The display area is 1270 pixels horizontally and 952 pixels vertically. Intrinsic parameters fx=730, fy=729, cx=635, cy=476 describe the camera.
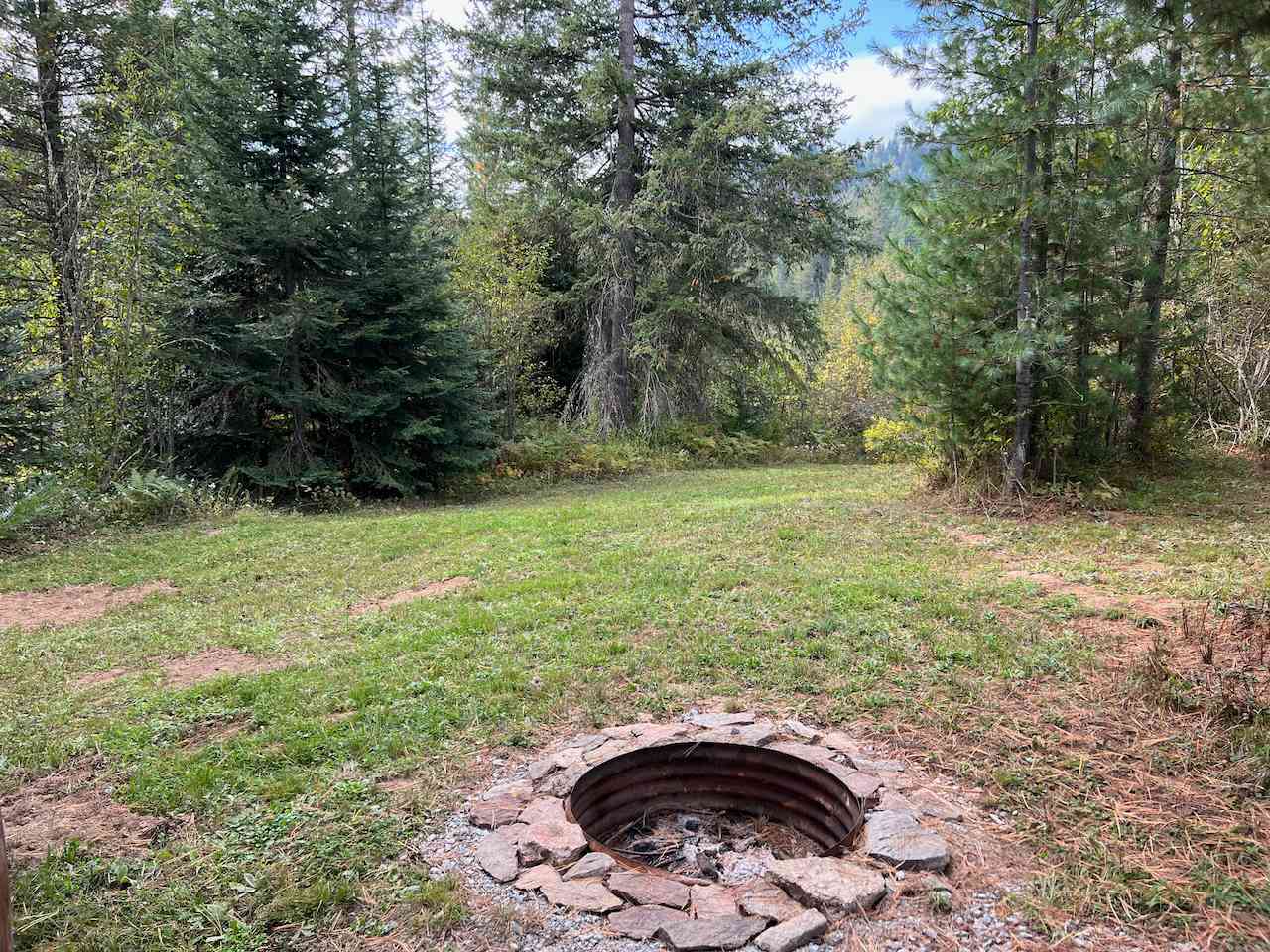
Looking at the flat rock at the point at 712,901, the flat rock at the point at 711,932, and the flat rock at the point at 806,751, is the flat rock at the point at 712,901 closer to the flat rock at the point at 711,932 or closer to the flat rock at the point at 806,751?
the flat rock at the point at 711,932

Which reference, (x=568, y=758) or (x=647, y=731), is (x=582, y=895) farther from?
(x=647, y=731)

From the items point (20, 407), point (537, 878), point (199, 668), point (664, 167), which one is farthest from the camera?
point (664, 167)

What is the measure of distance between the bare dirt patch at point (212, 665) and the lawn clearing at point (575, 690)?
0.03 metres

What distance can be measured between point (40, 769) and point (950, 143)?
25.8 feet

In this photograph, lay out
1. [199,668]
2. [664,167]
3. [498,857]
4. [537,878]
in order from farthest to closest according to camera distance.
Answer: [664,167], [199,668], [498,857], [537,878]

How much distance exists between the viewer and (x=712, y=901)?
1.97 meters

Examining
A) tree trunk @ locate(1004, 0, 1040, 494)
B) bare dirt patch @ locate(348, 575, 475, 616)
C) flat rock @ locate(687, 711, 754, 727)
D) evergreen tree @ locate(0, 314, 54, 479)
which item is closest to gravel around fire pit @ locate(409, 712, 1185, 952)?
flat rock @ locate(687, 711, 754, 727)

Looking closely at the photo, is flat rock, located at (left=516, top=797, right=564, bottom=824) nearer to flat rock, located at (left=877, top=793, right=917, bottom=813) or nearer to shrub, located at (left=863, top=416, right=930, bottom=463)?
flat rock, located at (left=877, top=793, right=917, bottom=813)

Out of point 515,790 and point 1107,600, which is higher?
point 1107,600

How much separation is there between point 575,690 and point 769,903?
1.68 metres

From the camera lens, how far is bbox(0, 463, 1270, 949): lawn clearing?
82.5 inches

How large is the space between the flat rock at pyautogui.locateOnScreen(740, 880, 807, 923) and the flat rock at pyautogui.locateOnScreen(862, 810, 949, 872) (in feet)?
1.11

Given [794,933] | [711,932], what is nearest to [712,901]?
[711,932]

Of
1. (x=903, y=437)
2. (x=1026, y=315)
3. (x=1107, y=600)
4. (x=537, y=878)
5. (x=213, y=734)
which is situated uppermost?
(x=1026, y=315)
